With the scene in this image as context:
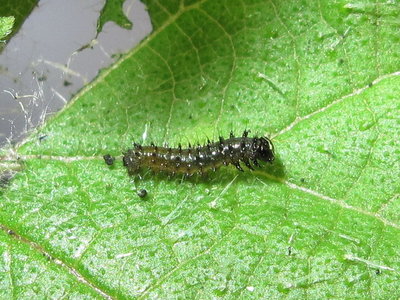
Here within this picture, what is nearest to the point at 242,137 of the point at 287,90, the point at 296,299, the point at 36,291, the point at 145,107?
the point at 287,90

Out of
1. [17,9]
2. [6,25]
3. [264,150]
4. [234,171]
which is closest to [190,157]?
[234,171]

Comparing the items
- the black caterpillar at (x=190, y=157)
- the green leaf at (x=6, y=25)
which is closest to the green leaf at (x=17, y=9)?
the green leaf at (x=6, y=25)

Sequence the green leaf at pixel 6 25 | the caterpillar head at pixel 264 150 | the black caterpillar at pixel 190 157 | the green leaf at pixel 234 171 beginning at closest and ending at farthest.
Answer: the green leaf at pixel 6 25 → the green leaf at pixel 234 171 → the caterpillar head at pixel 264 150 → the black caterpillar at pixel 190 157

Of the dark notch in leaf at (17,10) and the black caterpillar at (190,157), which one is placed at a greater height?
the dark notch in leaf at (17,10)

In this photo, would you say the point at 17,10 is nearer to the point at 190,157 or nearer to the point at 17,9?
the point at 17,9

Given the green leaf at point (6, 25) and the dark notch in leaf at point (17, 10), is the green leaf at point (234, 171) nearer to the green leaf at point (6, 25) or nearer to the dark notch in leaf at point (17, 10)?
the dark notch in leaf at point (17, 10)

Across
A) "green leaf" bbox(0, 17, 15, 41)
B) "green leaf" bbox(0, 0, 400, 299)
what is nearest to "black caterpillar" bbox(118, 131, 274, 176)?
"green leaf" bbox(0, 0, 400, 299)
